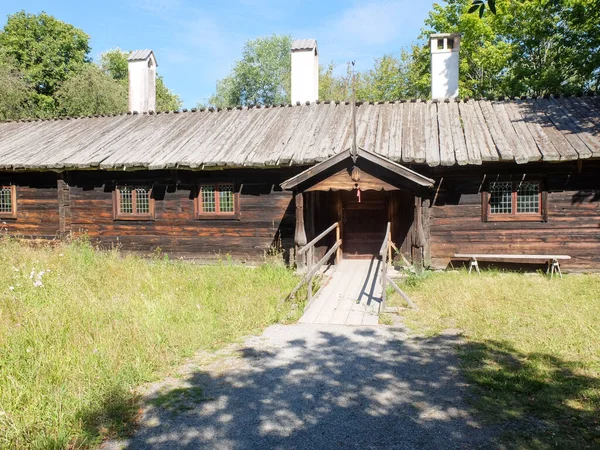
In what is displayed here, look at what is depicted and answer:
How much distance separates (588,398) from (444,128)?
924cm

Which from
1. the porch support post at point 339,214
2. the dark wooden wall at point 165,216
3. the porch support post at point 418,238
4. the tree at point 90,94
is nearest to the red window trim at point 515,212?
the porch support post at point 418,238

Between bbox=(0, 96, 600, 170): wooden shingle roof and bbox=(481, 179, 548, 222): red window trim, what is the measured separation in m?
1.06

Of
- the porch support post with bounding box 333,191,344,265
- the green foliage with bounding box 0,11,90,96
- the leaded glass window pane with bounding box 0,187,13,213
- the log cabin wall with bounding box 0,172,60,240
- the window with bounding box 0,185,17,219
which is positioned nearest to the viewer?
the porch support post with bounding box 333,191,344,265

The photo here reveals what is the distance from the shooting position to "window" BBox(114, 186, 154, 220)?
1373cm

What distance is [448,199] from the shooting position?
12.0 metres

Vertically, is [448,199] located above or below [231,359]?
above

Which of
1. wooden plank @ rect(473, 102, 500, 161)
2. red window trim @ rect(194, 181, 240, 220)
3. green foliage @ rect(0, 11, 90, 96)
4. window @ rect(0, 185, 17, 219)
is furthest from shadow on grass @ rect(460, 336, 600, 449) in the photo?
green foliage @ rect(0, 11, 90, 96)

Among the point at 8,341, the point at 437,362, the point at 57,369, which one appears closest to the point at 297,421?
the point at 437,362

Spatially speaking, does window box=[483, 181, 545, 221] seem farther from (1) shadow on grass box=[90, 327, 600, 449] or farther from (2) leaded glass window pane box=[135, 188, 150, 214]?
(2) leaded glass window pane box=[135, 188, 150, 214]

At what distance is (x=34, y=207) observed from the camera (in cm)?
1485

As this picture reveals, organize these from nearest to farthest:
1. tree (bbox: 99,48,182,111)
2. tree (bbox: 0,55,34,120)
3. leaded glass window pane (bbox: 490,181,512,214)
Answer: leaded glass window pane (bbox: 490,181,512,214) → tree (bbox: 0,55,34,120) → tree (bbox: 99,48,182,111)

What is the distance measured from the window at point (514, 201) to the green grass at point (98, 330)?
5419 millimetres

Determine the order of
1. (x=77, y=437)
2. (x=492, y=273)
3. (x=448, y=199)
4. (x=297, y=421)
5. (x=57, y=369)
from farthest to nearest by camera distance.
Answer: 1. (x=448, y=199)
2. (x=492, y=273)
3. (x=57, y=369)
4. (x=297, y=421)
5. (x=77, y=437)

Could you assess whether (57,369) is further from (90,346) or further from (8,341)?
(8,341)
